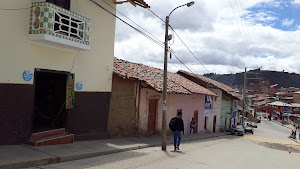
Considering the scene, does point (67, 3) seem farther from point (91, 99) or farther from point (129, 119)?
point (129, 119)

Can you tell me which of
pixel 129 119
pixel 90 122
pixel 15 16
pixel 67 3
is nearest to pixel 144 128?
pixel 129 119

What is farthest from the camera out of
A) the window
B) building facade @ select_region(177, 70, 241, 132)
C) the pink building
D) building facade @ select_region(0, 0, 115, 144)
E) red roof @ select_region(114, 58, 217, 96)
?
building facade @ select_region(177, 70, 241, 132)

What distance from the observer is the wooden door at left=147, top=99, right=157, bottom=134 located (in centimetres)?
1689

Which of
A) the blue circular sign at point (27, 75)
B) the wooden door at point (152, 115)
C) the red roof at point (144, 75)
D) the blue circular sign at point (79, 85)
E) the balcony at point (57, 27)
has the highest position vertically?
the balcony at point (57, 27)

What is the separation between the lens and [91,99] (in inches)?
468

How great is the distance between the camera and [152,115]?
56.3 ft

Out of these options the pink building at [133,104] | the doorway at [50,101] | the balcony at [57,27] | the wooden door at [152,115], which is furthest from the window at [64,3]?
the wooden door at [152,115]

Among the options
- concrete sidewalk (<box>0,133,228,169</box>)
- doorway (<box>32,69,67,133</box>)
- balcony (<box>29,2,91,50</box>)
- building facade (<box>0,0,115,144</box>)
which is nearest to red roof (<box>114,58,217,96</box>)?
building facade (<box>0,0,115,144</box>)

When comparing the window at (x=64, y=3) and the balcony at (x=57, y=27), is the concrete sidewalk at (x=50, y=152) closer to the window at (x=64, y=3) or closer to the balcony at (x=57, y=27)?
the balcony at (x=57, y=27)

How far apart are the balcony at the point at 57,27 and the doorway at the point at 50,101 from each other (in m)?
A: 1.35

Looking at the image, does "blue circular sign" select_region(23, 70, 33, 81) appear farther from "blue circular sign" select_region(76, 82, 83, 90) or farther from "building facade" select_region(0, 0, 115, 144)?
"blue circular sign" select_region(76, 82, 83, 90)

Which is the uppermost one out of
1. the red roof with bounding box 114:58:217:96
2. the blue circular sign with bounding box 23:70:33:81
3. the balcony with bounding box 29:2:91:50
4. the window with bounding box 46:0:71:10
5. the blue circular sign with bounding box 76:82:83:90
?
the window with bounding box 46:0:71:10

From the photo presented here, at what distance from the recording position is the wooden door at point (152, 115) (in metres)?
16.9

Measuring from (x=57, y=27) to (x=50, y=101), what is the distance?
11.3ft
